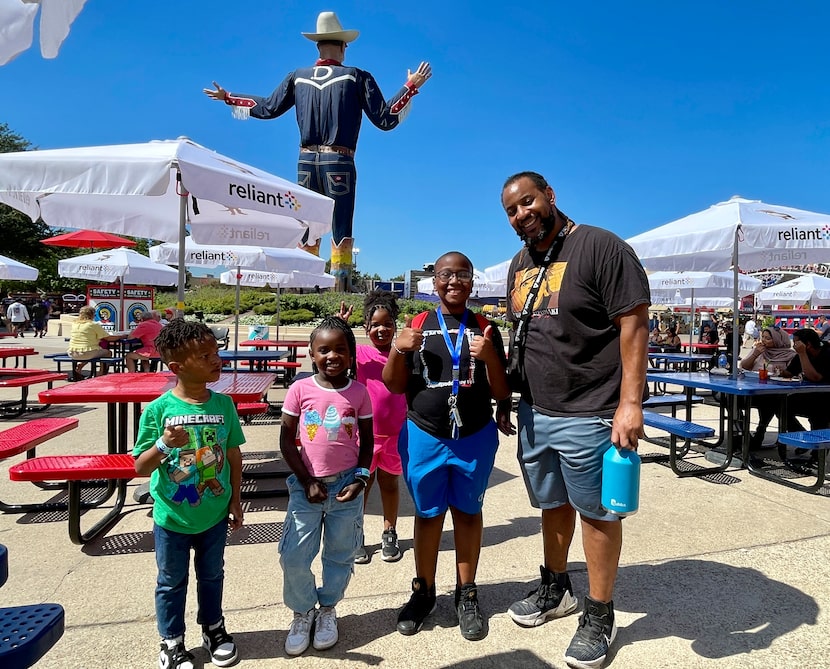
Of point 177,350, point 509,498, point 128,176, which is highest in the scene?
point 128,176

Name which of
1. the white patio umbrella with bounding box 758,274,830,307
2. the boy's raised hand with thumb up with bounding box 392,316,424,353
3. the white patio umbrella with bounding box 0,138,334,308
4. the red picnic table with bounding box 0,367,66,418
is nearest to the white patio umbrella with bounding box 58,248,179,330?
the red picnic table with bounding box 0,367,66,418

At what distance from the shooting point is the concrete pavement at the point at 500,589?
7.64 ft

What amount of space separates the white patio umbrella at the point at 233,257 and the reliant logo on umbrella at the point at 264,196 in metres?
3.81

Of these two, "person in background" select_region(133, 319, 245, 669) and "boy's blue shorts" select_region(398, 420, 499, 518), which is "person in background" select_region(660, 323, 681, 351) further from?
"person in background" select_region(133, 319, 245, 669)

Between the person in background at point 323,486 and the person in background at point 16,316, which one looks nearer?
the person in background at point 323,486

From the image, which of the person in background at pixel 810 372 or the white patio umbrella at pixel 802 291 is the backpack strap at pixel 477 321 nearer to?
the person in background at pixel 810 372

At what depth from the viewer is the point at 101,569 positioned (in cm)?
310

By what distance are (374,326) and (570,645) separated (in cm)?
191

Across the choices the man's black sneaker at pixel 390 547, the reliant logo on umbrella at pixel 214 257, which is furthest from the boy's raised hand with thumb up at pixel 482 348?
the reliant logo on umbrella at pixel 214 257

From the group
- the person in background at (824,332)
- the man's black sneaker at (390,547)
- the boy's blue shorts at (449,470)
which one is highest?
the person in background at (824,332)

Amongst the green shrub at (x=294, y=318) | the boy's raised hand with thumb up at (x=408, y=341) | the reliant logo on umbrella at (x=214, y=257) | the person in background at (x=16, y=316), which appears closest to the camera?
the boy's raised hand with thumb up at (x=408, y=341)

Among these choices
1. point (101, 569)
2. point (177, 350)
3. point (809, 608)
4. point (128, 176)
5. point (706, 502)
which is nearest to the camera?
point (177, 350)

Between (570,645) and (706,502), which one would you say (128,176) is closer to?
(570,645)

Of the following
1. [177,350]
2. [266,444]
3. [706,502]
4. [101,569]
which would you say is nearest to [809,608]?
[706,502]
